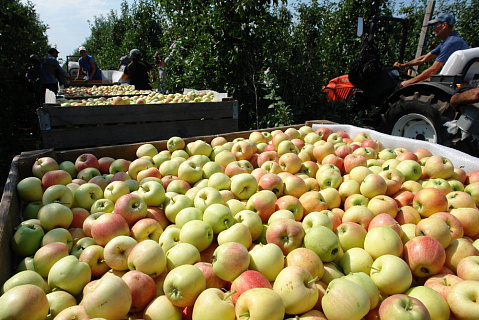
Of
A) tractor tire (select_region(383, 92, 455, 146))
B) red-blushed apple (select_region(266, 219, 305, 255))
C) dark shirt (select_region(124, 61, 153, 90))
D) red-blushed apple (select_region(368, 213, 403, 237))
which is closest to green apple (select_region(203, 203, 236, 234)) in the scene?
red-blushed apple (select_region(266, 219, 305, 255))

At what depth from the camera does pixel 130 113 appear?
13.4ft

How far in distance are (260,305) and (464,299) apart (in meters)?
0.90

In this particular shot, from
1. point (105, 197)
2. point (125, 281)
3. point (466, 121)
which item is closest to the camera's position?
point (125, 281)

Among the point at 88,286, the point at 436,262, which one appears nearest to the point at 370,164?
the point at 436,262

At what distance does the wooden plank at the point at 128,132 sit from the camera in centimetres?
369

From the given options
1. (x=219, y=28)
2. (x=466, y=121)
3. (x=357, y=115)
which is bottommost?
(x=357, y=115)

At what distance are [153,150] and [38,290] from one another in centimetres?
187

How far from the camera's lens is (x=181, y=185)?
246 cm

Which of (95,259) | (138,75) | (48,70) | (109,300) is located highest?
(48,70)

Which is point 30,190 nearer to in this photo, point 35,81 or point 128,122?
point 128,122

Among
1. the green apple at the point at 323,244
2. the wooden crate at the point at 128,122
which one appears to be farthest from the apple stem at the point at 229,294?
the wooden crate at the point at 128,122

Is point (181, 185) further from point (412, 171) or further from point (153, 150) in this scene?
point (412, 171)

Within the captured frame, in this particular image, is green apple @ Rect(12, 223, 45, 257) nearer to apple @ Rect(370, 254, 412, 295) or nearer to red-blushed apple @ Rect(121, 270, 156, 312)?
red-blushed apple @ Rect(121, 270, 156, 312)

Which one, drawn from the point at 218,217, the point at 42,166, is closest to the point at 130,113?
the point at 42,166
